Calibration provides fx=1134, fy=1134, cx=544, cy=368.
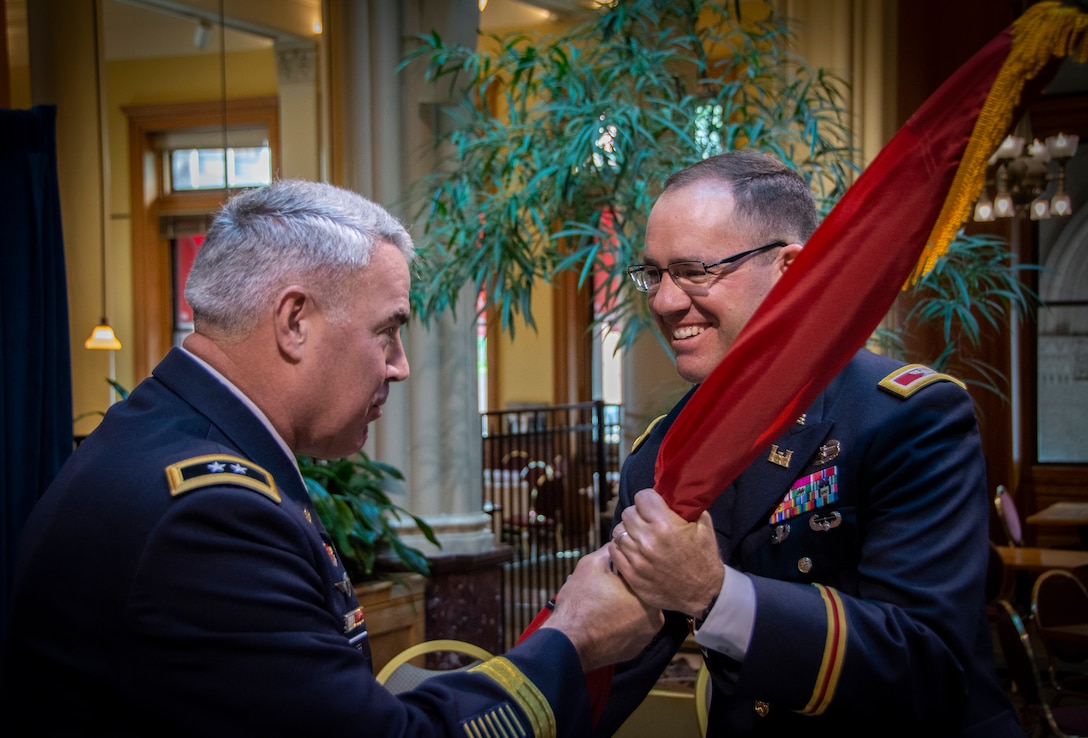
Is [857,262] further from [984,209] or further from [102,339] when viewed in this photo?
[102,339]

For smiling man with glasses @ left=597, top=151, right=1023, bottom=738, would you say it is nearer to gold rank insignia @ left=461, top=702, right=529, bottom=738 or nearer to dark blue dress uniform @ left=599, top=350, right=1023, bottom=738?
dark blue dress uniform @ left=599, top=350, right=1023, bottom=738

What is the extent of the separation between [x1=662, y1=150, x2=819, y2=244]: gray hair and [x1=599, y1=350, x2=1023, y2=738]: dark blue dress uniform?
226 mm

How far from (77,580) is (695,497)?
2.42 ft

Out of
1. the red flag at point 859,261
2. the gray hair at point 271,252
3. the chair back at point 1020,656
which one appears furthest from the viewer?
the chair back at point 1020,656

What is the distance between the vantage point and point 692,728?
9.14ft

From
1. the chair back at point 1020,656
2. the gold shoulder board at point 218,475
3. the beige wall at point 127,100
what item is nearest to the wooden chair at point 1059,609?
the chair back at point 1020,656

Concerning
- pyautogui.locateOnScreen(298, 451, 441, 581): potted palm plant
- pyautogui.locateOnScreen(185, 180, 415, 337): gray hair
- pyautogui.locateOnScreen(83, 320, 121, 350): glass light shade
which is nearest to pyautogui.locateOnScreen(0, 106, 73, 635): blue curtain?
pyautogui.locateOnScreen(298, 451, 441, 581): potted palm plant

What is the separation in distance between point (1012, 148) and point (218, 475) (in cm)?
Result: 632

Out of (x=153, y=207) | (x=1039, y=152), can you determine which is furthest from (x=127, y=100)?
(x=1039, y=152)

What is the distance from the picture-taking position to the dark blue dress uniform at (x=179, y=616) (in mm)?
1186

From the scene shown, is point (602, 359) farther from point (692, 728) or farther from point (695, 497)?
point (695, 497)

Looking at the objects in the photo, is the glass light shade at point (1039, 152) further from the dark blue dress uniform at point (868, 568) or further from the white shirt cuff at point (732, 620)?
the white shirt cuff at point (732, 620)

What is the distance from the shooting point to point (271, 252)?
1407 mm

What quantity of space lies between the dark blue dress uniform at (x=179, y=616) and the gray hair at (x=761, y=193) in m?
0.77
